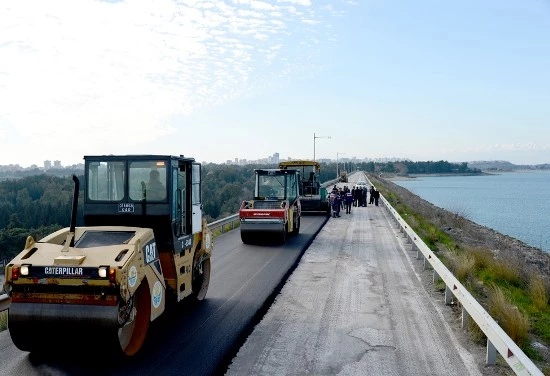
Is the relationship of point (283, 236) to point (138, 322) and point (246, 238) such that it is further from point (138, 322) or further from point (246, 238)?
point (138, 322)

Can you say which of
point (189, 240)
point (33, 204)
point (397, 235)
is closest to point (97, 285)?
point (189, 240)

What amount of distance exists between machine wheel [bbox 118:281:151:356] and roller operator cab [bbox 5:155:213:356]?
13mm

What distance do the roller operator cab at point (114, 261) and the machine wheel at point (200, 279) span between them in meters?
0.15

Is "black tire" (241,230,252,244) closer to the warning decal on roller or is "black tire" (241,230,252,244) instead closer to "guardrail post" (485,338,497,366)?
the warning decal on roller

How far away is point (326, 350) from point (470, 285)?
5191 millimetres

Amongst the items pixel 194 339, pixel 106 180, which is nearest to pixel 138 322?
pixel 194 339

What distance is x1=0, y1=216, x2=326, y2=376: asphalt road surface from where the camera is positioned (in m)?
6.39

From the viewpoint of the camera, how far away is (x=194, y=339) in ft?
24.7

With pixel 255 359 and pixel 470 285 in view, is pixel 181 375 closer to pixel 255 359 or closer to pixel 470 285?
pixel 255 359

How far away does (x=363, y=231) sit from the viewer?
2119 cm

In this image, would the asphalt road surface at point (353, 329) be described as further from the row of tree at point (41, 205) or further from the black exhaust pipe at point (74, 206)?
the row of tree at point (41, 205)

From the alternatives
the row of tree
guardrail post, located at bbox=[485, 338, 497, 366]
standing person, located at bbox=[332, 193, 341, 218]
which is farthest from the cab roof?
the row of tree

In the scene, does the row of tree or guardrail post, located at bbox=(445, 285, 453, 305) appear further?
the row of tree

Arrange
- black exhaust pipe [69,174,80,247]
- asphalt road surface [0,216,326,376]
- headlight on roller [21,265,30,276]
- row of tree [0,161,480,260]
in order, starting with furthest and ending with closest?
row of tree [0,161,480,260] → black exhaust pipe [69,174,80,247] → asphalt road surface [0,216,326,376] → headlight on roller [21,265,30,276]
